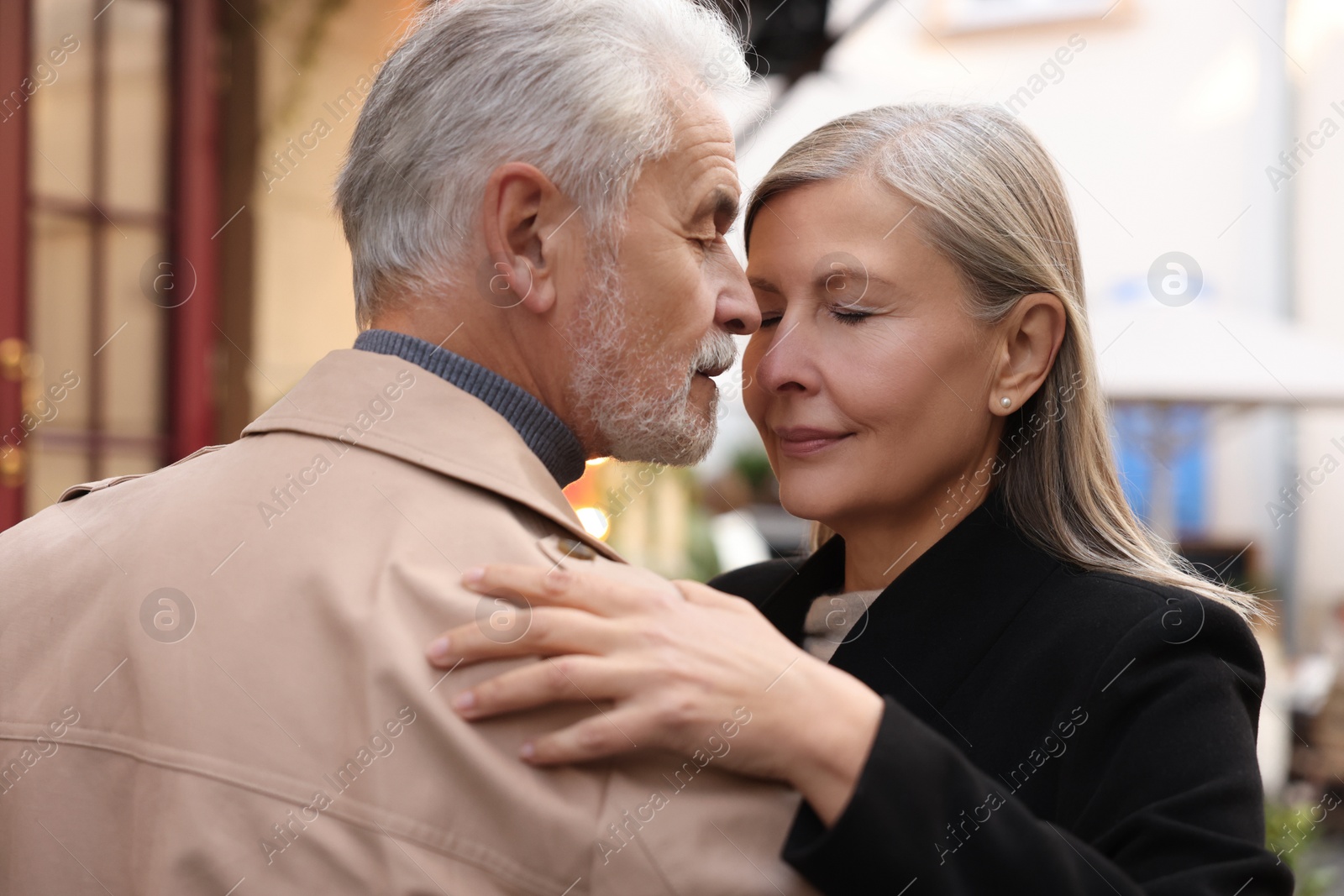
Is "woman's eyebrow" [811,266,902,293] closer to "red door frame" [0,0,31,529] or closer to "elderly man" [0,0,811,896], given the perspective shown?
"elderly man" [0,0,811,896]

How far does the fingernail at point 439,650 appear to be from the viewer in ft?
3.66

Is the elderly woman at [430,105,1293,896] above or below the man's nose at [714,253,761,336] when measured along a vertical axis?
below

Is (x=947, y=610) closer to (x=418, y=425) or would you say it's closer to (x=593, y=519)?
(x=418, y=425)

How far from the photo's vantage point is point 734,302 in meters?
1.75

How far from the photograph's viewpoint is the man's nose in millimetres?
1731

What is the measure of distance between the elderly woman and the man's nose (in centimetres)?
12

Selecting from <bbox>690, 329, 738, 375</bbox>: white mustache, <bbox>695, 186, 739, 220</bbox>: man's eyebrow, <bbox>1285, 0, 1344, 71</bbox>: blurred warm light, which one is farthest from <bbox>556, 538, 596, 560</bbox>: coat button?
<bbox>1285, 0, 1344, 71</bbox>: blurred warm light

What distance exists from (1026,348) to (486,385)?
0.90 m

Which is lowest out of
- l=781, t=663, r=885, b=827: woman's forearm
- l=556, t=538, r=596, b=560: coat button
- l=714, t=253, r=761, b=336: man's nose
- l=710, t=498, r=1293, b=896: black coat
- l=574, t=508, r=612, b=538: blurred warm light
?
l=574, t=508, r=612, b=538: blurred warm light

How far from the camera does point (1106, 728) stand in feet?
4.79

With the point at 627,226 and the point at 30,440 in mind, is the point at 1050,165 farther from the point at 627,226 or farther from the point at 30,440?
the point at 30,440

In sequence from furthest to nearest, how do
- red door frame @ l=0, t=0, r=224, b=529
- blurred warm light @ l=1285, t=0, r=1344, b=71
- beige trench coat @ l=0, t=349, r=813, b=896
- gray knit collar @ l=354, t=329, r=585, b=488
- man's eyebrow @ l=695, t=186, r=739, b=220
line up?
blurred warm light @ l=1285, t=0, r=1344, b=71 < red door frame @ l=0, t=0, r=224, b=529 < man's eyebrow @ l=695, t=186, r=739, b=220 < gray knit collar @ l=354, t=329, r=585, b=488 < beige trench coat @ l=0, t=349, r=813, b=896

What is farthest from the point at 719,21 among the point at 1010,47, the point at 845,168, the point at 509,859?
the point at 1010,47

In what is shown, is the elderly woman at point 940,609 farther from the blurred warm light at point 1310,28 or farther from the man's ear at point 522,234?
the blurred warm light at point 1310,28
